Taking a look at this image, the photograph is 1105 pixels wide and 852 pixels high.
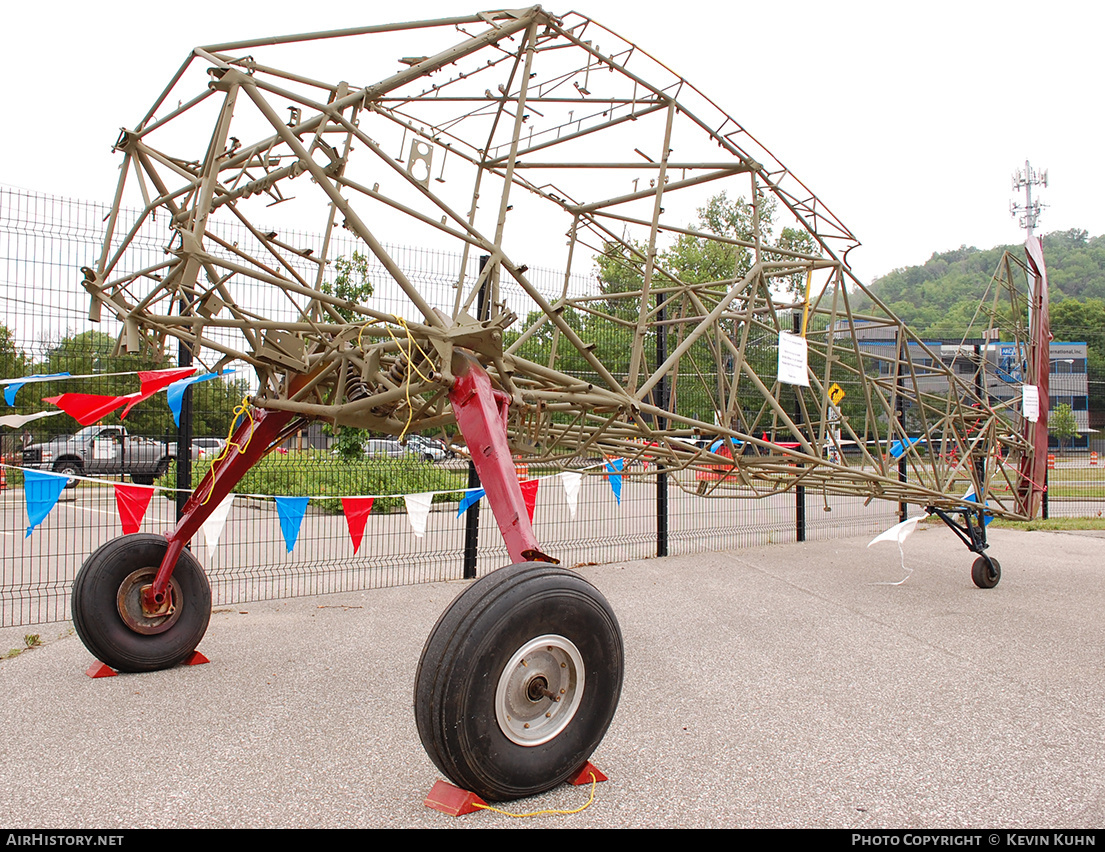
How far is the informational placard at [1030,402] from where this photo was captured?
9.44m

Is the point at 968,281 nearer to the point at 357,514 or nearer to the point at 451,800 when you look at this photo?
the point at 357,514

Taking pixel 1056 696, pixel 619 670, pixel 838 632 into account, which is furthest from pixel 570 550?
pixel 619 670

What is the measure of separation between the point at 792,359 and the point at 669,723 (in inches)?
115

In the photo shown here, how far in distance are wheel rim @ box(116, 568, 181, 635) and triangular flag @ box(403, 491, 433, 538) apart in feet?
7.88

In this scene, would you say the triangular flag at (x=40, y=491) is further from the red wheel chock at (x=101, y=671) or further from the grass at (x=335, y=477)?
the grass at (x=335, y=477)

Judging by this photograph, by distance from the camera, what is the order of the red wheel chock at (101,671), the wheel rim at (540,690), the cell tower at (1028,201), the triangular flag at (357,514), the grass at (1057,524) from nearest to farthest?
the wheel rim at (540,690) < the red wheel chock at (101,671) < the triangular flag at (357,514) < the grass at (1057,524) < the cell tower at (1028,201)

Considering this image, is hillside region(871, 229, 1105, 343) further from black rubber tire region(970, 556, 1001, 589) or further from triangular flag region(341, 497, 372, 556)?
triangular flag region(341, 497, 372, 556)

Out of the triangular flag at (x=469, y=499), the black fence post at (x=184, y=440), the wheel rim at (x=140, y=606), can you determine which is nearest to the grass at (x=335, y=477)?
the triangular flag at (x=469, y=499)

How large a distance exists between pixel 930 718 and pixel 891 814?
1.46 meters

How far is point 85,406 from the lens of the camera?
594 centimetres

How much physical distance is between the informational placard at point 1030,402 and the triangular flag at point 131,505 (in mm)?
10170

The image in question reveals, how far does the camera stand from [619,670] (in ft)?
10.7

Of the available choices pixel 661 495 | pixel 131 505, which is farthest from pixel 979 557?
pixel 131 505
